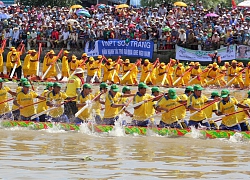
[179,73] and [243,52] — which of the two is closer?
[179,73]

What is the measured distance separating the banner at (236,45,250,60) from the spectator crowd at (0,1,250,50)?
1.10ft

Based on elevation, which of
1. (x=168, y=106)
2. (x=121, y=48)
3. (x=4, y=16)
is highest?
(x=4, y=16)

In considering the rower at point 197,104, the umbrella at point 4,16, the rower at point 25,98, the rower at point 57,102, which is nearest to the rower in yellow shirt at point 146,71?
the rower at point 57,102

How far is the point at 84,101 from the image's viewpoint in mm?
15180

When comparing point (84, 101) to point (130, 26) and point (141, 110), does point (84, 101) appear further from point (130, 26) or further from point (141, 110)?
point (130, 26)

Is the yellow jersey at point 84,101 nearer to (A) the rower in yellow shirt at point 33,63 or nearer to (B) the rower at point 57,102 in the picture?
(B) the rower at point 57,102

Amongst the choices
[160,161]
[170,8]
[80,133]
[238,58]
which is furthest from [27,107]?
[170,8]

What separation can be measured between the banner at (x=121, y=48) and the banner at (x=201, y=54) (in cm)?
131

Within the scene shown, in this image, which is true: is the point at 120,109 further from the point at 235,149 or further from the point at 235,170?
the point at 235,170

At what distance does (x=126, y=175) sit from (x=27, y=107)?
5.54 metres

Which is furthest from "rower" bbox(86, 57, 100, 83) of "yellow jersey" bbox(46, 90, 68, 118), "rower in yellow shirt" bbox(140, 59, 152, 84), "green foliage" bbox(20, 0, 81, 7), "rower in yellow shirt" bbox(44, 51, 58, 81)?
"green foliage" bbox(20, 0, 81, 7)

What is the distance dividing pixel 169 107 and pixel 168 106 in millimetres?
30

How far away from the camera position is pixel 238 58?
29344mm

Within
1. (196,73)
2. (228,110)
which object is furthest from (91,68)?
(228,110)
